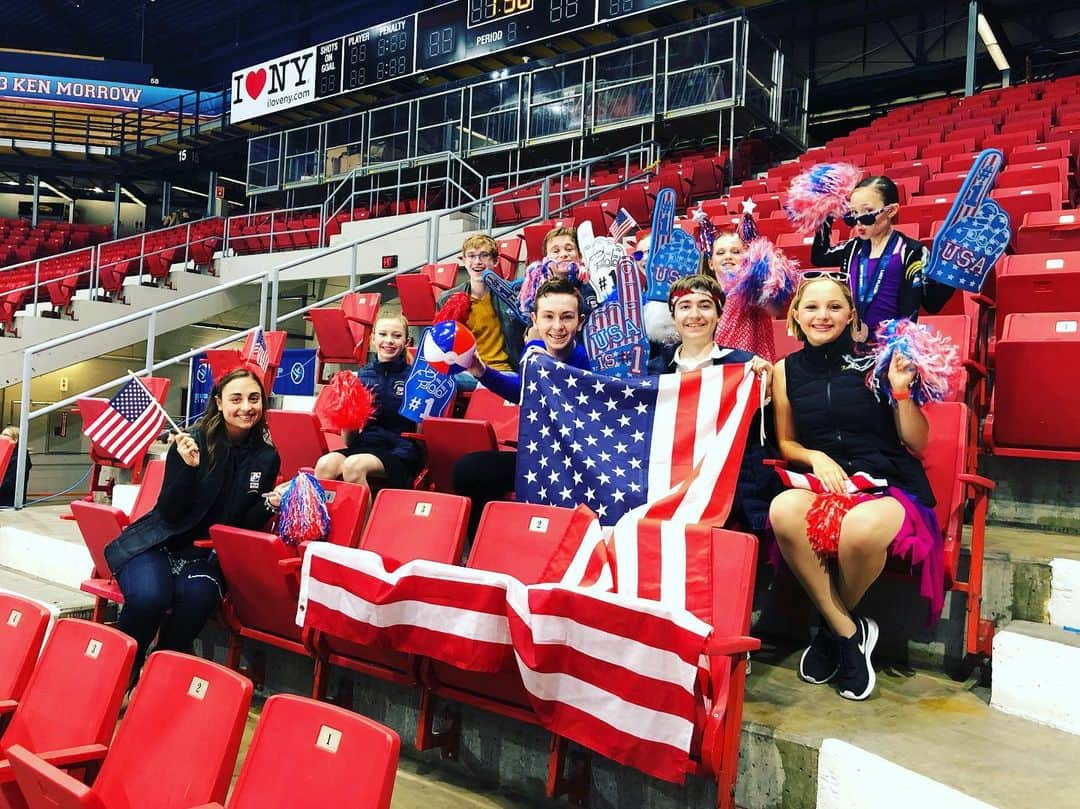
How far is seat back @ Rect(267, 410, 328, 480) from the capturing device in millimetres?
3648

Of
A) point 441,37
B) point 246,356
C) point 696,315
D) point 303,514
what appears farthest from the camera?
point 441,37

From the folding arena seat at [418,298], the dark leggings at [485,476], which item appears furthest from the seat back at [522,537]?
the folding arena seat at [418,298]

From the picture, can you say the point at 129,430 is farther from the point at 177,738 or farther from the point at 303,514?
the point at 177,738

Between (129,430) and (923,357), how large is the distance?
108 inches

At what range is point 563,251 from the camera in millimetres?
3551

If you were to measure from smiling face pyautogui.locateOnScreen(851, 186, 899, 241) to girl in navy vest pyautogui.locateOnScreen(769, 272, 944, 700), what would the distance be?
62cm

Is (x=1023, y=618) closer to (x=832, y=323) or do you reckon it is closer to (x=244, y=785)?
(x=832, y=323)

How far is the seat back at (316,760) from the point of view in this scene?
132cm

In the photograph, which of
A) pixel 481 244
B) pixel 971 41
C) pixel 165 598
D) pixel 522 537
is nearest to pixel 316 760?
pixel 522 537

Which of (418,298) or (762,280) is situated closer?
(762,280)

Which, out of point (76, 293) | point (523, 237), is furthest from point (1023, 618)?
point (76, 293)

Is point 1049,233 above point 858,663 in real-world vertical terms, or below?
above

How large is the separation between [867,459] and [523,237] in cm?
517

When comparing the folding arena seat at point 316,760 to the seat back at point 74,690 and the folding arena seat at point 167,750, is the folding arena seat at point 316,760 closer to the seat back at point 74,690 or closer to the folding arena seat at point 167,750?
the folding arena seat at point 167,750
